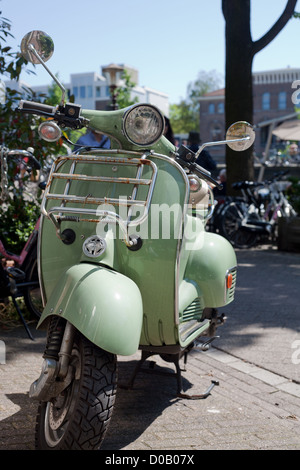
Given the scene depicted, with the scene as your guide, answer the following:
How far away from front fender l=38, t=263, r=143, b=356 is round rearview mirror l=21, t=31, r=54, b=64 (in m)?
1.08

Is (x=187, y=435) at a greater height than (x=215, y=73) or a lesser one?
lesser

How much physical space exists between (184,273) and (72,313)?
3.88 ft

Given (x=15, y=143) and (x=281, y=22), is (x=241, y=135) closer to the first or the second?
(x=15, y=143)

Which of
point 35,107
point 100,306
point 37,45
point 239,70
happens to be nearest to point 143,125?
point 35,107

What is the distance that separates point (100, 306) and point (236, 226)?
27.4ft

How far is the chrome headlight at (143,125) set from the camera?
2922 millimetres

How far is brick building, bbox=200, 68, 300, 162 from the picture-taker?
74.2 meters

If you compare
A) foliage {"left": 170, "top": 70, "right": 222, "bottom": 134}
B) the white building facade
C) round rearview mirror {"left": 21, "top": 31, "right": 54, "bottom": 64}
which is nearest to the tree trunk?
round rearview mirror {"left": 21, "top": 31, "right": 54, "bottom": 64}

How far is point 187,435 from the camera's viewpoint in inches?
120

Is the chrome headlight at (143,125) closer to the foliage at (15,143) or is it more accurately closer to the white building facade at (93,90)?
the foliage at (15,143)

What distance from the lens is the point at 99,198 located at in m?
2.98

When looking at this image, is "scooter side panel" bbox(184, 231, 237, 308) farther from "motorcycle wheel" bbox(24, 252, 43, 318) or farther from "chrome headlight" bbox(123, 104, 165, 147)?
"motorcycle wheel" bbox(24, 252, 43, 318)
